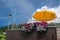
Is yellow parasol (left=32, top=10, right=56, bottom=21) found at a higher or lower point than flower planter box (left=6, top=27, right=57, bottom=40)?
higher

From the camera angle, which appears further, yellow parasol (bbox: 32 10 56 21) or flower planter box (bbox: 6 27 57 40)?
yellow parasol (bbox: 32 10 56 21)

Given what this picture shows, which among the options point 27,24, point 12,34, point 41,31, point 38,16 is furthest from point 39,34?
point 38,16

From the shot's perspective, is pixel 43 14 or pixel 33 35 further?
pixel 43 14

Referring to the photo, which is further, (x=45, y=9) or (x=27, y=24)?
(x=45, y=9)

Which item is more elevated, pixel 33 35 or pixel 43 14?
pixel 43 14

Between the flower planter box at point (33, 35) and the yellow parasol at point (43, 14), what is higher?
the yellow parasol at point (43, 14)

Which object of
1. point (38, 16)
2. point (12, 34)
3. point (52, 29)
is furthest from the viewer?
point (38, 16)

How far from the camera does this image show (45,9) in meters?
19.4

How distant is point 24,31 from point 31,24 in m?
0.62

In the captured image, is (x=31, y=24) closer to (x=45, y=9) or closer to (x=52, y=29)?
(x=52, y=29)

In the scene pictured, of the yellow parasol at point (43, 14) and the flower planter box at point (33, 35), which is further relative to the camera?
the yellow parasol at point (43, 14)

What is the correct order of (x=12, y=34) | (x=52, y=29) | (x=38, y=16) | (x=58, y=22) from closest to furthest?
(x=52, y=29)
(x=12, y=34)
(x=58, y=22)
(x=38, y=16)

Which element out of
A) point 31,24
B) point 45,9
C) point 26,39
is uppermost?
point 45,9

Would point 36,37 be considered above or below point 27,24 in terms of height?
below
